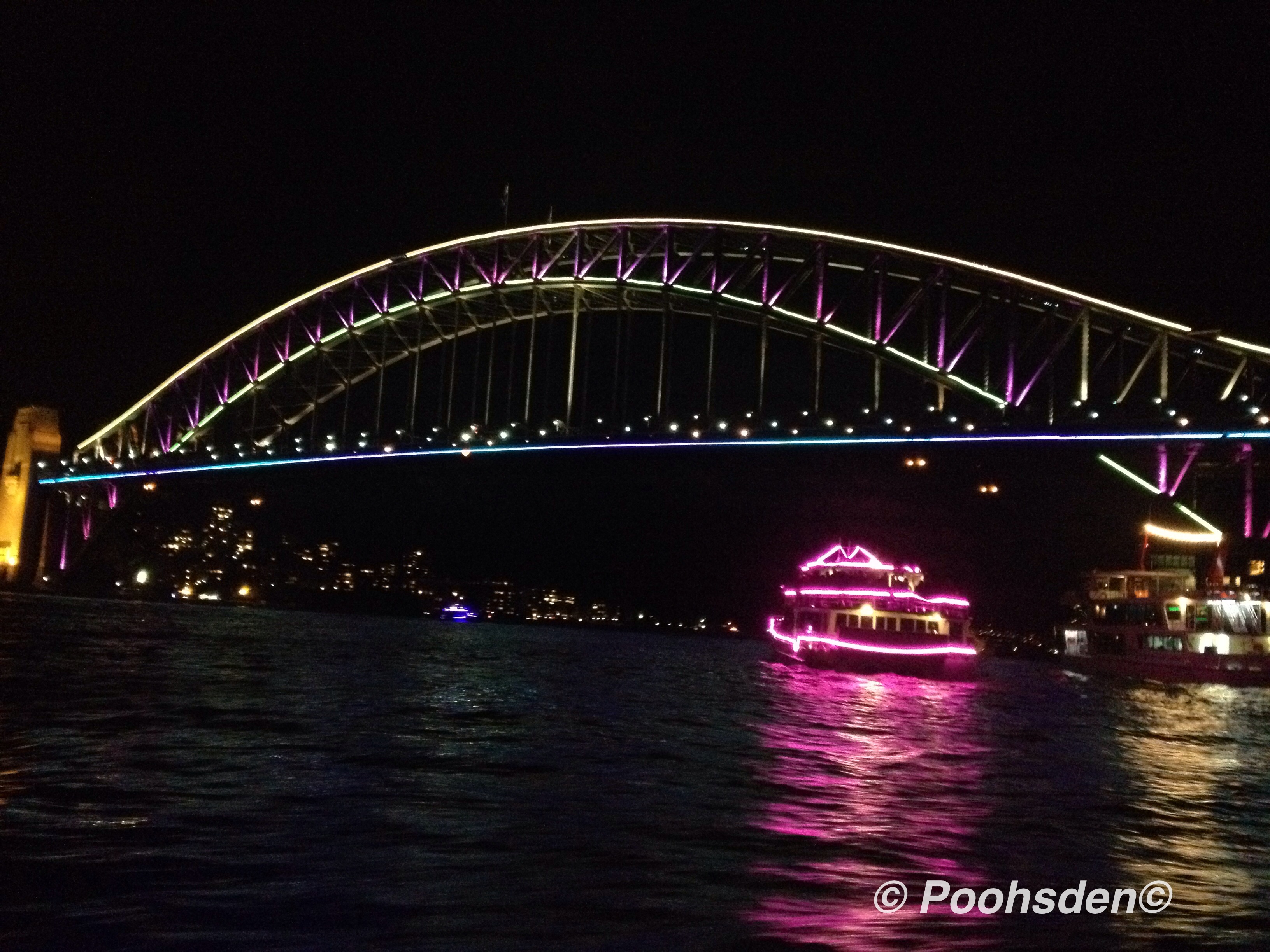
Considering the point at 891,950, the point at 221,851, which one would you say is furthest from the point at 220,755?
the point at 891,950

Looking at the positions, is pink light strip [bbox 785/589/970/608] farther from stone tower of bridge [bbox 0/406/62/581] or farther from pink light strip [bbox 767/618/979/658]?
stone tower of bridge [bbox 0/406/62/581]

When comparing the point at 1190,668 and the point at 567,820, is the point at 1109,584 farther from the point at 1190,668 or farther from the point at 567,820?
the point at 567,820

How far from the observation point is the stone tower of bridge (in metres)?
76.7

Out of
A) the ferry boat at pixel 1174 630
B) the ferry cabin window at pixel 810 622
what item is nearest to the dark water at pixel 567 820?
the ferry cabin window at pixel 810 622

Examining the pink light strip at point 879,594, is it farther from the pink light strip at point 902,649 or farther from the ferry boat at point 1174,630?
the ferry boat at point 1174,630

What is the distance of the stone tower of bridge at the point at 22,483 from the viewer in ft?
252

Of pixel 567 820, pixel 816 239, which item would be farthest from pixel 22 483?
pixel 567 820

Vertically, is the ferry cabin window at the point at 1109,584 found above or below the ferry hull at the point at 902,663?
above

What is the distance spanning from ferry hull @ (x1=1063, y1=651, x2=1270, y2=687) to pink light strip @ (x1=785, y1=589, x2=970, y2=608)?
7026mm

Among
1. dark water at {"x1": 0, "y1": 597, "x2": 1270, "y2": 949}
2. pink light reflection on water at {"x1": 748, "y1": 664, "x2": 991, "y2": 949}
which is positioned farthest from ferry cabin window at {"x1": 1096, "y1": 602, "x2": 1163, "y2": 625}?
pink light reflection on water at {"x1": 748, "y1": 664, "x2": 991, "y2": 949}

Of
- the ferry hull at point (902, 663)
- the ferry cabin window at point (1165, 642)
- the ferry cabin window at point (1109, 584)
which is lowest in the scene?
the ferry hull at point (902, 663)

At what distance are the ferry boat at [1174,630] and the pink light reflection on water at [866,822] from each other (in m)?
26.0

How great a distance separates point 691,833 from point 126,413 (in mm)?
88551

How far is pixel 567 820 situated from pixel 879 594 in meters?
29.4
